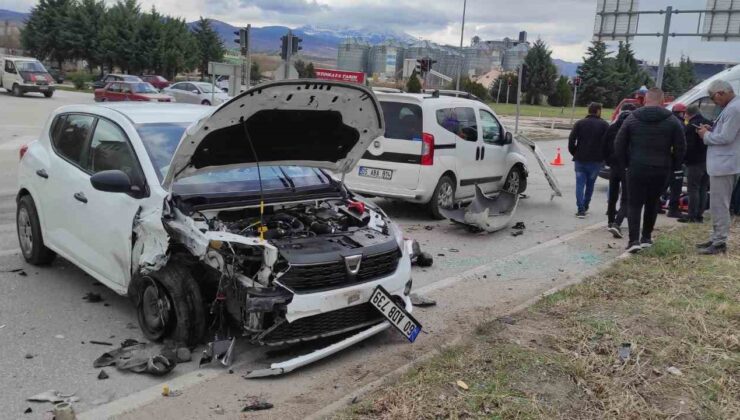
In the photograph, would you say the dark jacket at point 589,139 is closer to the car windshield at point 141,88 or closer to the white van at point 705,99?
the white van at point 705,99

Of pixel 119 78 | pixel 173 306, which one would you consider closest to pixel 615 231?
pixel 173 306

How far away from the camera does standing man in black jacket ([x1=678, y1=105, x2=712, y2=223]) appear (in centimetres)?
980

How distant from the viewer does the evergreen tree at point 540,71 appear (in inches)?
2591

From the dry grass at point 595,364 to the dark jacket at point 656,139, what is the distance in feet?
5.76

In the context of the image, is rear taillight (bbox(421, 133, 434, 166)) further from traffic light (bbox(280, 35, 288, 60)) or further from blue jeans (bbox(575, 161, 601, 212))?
traffic light (bbox(280, 35, 288, 60))

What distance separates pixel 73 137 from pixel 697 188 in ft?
29.7

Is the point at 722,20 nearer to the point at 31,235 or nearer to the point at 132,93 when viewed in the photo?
the point at 31,235

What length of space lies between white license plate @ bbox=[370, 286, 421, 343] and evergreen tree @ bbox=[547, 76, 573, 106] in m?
66.2

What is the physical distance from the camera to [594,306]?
18.7ft

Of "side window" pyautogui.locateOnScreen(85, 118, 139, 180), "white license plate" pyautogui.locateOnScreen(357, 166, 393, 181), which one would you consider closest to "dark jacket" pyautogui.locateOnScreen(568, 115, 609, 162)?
"white license plate" pyautogui.locateOnScreen(357, 166, 393, 181)

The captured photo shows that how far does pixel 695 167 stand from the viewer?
990 centimetres

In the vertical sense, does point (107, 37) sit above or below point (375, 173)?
above

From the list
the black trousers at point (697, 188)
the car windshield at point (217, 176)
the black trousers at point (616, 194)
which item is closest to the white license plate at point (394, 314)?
the car windshield at point (217, 176)

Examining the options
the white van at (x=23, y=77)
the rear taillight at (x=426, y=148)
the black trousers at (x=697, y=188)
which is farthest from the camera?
the white van at (x=23, y=77)
